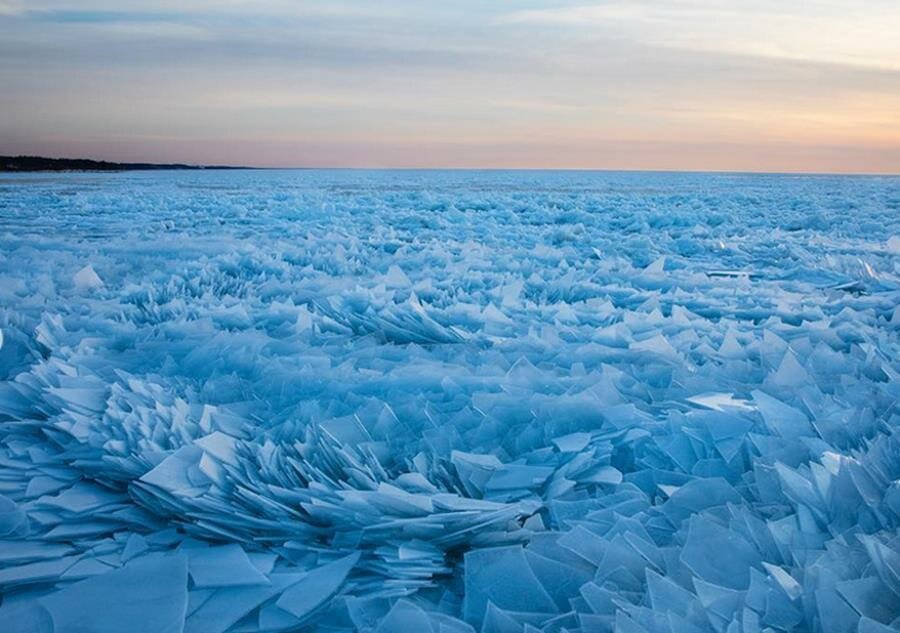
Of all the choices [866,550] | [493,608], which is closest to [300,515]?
[493,608]

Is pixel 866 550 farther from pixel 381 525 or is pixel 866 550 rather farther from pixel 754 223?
pixel 754 223

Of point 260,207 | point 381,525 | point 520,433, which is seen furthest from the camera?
point 260,207

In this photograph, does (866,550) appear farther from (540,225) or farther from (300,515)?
(540,225)

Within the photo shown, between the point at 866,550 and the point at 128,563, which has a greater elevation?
the point at 866,550

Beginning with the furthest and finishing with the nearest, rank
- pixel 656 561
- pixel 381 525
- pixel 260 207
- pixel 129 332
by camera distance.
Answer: pixel 260 207, pixel 129 332, pixel 381 525, pixel 656 561

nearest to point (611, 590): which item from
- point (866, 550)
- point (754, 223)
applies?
point (866, 550)

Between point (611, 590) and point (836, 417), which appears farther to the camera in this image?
point (836, 417)
